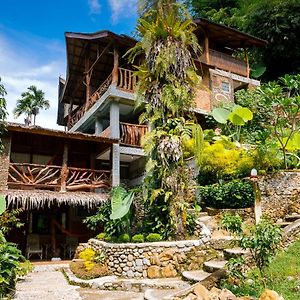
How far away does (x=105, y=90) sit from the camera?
16.2m

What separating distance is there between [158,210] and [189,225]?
3.30ft

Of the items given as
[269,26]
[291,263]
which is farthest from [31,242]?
[269,26]

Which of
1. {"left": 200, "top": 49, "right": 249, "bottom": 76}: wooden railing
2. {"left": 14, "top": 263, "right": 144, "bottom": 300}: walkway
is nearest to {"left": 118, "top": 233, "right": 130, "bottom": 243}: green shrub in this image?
{"left": 14, "top": 263, "right": 144, "bottom": 300}: walkway

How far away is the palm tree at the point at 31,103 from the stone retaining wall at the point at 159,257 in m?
27.6

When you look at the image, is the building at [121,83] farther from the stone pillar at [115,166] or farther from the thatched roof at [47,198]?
the thatched roof at [47,198]

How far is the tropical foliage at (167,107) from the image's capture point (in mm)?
10359

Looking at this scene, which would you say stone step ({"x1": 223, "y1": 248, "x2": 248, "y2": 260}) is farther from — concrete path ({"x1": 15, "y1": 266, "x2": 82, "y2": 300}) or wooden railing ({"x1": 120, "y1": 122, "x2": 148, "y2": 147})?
wooden railing ({"x1": 120, "y1": 122, "x2": 148, "y2": 147})

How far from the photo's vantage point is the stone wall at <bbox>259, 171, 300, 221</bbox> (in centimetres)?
1128

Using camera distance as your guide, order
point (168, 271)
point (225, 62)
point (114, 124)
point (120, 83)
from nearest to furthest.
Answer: point (168, 271) < point (114, 124) < point (120, 83) < point (225, 62)

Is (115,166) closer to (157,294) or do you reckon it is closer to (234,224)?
(157,294)

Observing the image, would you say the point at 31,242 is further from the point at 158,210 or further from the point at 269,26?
the point at 269,26

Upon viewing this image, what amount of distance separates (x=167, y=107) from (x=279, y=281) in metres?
5.99

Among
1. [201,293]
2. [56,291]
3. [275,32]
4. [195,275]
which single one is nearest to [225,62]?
[275,32]

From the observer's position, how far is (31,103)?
115 feet
